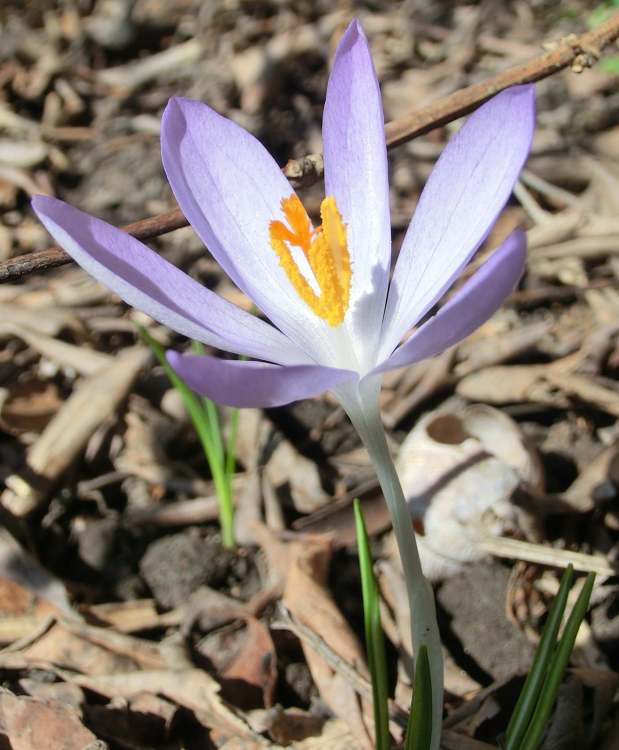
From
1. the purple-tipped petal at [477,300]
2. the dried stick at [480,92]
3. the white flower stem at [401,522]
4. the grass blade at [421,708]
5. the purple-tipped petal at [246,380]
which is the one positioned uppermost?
the dried stick at [480,92]

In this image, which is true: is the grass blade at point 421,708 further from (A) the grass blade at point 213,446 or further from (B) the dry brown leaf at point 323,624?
(A) the grass blade at point 213,446

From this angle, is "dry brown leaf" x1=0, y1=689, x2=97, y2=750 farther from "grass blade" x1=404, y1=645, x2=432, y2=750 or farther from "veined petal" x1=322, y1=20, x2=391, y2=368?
"veined petal" x1=322, y1=20, x2=391, y2=368

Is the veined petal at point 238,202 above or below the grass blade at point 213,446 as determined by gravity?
above

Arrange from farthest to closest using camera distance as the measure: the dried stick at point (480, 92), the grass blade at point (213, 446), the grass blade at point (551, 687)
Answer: the grass blade at point (213, 446)
the dried stick at point (480, 92)
the grass blade at point (551, 687)

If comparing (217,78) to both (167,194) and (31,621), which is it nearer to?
(167,194)

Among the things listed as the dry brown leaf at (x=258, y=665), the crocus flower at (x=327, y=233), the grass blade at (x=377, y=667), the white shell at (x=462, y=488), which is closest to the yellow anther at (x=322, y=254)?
the crocus flower at (x=327, y=233)

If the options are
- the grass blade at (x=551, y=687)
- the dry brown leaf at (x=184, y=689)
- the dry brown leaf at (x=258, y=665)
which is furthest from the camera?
the dry brown leaf at (x=258, y=665)

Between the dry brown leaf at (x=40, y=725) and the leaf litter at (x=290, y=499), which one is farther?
the leaf litter at (x=290, y=499)

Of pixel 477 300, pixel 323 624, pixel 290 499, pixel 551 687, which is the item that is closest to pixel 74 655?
pixel 323 624

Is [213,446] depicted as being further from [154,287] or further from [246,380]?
[246,380]
